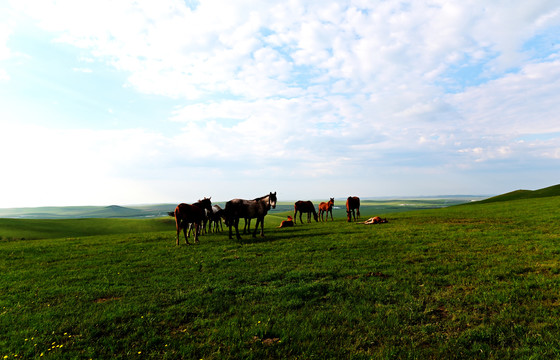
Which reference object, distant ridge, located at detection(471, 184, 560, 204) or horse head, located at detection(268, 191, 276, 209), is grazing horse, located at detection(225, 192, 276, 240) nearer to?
horse head, located at detection(268, 191, 276, 209)

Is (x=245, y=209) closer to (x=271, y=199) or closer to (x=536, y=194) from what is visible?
(x=271, y=199)

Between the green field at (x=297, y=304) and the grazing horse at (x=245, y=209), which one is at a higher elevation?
the grazing horse at (x=245, y=209)

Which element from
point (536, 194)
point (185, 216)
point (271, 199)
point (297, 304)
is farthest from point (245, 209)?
point (536, 194)

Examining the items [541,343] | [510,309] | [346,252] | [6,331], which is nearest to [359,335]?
[541,343]

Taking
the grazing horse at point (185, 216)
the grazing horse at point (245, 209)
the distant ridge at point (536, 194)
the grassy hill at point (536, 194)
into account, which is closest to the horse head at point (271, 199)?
the grazing horse at point (245, 209)

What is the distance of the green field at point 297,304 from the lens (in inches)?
217

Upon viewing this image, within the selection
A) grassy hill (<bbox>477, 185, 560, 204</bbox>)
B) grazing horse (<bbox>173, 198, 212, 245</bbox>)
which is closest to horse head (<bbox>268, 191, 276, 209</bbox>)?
grazing horse (<bbox>173, 198, 212, 245</bbox>)

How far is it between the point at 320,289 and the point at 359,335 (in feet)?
9.23

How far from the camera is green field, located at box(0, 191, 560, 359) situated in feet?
18.1

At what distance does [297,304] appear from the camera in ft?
25.0

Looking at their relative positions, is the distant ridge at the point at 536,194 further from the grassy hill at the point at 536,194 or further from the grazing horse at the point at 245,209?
the grazing horse at the point at 245,209

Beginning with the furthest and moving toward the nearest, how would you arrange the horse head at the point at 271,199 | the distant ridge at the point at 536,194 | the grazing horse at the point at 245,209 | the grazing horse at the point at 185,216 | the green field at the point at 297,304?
the distant ridge at the point at 536,194 → the horse head at the point at 271,199 → the grazing horse at the point at 245,209 → the grazing horse at the point at 185,216 → the green field at the point at 297,304

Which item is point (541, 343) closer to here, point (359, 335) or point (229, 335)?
point (359, 335)

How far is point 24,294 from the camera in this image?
29.8 feet
